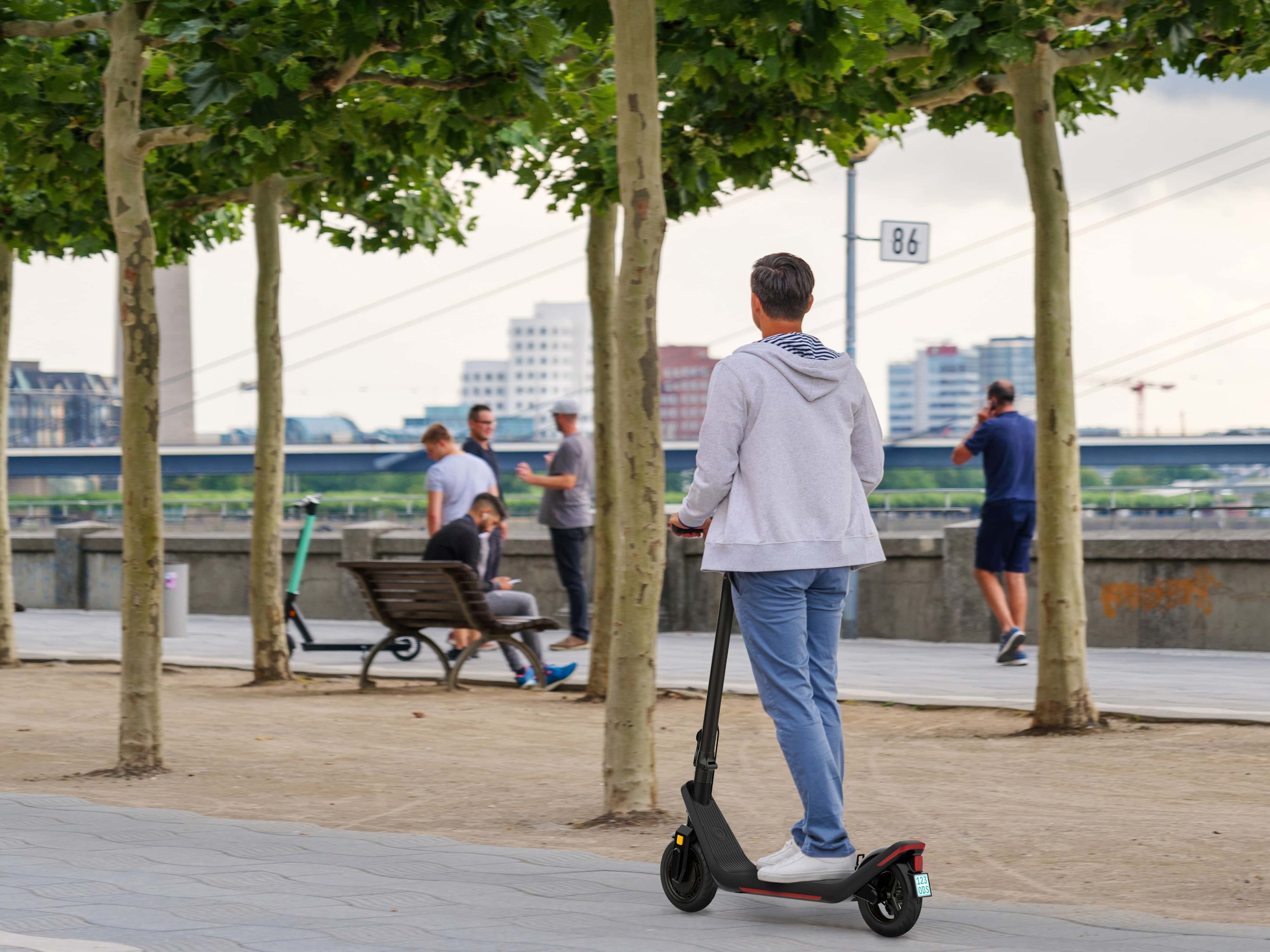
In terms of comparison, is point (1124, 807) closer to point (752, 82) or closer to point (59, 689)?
point (752, 82)

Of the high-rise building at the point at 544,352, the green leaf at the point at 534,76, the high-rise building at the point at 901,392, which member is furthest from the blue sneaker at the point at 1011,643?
the high-rise building at the point at 901,392

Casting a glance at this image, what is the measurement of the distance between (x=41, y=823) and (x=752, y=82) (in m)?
5.01

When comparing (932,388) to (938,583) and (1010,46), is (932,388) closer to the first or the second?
(938,583)

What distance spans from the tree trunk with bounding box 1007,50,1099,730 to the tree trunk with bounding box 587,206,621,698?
8.38ft

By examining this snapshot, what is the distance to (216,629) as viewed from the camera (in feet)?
52.5

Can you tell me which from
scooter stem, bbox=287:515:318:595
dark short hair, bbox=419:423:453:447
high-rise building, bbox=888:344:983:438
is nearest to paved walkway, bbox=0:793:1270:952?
dark short hair, bbox=419:423:453:447

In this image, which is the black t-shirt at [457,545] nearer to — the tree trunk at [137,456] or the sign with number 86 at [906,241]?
the tree trunk at [137,456]

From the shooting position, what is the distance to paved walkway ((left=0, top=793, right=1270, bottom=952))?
12.9 feet

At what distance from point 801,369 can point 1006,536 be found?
7308 mm

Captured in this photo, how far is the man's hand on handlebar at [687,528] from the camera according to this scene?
4414mm

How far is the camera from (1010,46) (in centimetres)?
707

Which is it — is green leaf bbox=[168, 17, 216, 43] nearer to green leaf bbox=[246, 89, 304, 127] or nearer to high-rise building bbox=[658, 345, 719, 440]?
green leaf bbox=[246, 89, 304, 127]

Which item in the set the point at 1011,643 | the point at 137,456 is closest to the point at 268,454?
the point at 137,456

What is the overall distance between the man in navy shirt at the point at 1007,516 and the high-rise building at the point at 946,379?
85851 millimetres
